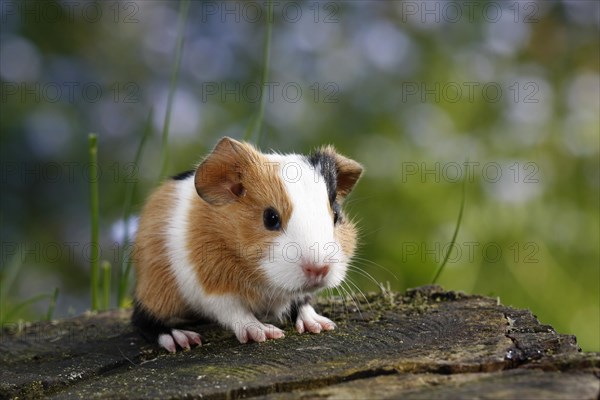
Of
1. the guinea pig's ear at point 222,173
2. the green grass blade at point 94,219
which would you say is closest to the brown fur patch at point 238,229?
the guinea pig's ear at point 222,173

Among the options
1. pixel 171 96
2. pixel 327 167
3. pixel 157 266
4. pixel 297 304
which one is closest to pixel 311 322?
pixel 297 304

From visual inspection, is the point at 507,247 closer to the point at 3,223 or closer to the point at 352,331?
the point at 352,331

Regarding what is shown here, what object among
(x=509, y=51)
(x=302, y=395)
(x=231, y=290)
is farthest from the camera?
(x=509, y=51)

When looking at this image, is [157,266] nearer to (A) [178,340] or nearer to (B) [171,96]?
(A) [178,340]

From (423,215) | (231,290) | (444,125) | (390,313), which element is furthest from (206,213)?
(444,125)

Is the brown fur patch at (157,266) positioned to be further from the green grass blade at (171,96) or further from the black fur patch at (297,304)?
the green grass blade at (171,96)

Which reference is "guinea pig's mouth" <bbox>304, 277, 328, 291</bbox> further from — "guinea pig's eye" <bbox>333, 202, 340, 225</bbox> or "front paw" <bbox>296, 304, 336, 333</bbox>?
"guinea pig's eye" <bbox>333, 202, 340, 225</bbox>

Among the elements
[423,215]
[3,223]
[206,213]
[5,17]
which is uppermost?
[5,17]
